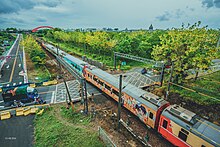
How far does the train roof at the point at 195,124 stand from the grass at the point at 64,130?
6.86 metres

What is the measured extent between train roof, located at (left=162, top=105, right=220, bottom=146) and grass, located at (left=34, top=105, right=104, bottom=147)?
6.86 metres

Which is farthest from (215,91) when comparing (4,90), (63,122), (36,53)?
(36,53)

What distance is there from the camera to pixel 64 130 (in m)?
13.5

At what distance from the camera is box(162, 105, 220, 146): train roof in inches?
358

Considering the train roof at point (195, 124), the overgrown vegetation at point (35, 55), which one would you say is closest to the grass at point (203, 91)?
the train roof at point (195, 124)

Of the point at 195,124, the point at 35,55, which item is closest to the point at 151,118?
the point at 195,124

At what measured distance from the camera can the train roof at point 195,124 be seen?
909 centimetres

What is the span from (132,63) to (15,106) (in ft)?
100

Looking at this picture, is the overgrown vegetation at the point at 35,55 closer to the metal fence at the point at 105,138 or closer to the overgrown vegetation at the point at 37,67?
the overgrown vegetation at the point at 37,67

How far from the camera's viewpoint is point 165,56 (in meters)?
20.3

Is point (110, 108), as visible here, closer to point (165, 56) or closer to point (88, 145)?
point (88, 145)

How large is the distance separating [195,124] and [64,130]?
38.7ft

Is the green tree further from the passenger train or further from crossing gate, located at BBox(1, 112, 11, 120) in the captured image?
crossing gate, located at BBox(1, 112, 11, 120)

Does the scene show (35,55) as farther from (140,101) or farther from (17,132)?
(140,101)
